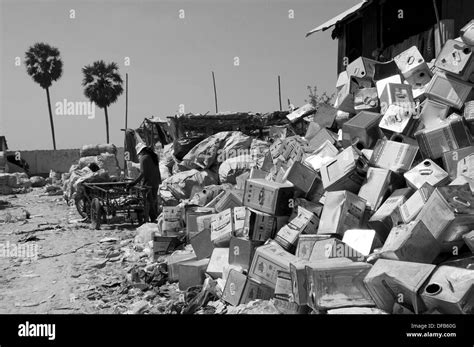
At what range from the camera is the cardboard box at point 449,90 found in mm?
4789

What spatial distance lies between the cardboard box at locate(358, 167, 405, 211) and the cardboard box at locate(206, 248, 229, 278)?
56.8 inches

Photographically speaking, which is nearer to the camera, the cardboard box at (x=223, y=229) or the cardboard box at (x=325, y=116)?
the cardboard box at (x=223, y=229)

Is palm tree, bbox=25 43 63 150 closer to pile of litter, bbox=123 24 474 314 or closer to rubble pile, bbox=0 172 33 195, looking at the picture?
rubble pile, bbox=0 172 33 195

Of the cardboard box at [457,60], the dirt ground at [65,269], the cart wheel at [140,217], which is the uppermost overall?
the cardboard box at [457,60]

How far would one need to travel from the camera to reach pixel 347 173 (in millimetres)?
4660

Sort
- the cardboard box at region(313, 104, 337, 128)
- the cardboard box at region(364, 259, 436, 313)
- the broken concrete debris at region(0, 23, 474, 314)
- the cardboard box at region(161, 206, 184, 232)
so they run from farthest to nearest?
the cardboard box at region(161, 206, 184, 232) → the cardboard box at region(313, 104, 337, 128) → the broken concrete debris at region(0, 23, 474, 314) → the cardboard box at region(364, 259, 436, 313)

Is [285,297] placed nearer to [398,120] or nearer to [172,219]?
[398,120]

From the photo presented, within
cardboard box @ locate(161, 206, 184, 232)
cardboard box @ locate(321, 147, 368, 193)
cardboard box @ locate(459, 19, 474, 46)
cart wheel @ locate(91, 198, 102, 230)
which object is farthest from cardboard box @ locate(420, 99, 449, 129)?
cart wheel @ locate(91, 198, 102, 230)

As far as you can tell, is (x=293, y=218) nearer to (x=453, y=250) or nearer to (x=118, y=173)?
(x=453, y=250)

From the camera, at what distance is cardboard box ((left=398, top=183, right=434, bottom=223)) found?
154 inches

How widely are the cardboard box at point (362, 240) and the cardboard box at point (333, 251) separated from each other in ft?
0.13

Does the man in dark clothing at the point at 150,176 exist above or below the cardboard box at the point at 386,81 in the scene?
below

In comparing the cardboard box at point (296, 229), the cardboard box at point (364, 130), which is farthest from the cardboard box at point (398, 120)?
the cardboard box at point (296, 229)

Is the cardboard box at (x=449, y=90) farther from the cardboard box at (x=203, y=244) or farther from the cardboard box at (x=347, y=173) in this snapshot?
the cardboard box at (x=203, y=244)
